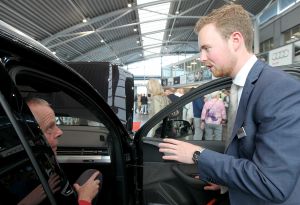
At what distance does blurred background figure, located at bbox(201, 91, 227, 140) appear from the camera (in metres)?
5.07

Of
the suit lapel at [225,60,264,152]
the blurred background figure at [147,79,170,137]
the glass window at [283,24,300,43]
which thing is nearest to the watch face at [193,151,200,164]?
the suit lapel at [225,60,264,152]

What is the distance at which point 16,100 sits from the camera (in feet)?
2.96

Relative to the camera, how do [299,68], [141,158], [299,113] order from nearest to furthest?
1. [299,113]
2. [299,68]
3. [141,158]

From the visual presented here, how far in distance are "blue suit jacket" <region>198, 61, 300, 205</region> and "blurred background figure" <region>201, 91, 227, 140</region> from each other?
351 cm

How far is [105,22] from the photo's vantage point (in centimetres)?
1739

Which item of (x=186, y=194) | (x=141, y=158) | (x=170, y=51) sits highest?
(x=170, y=51)

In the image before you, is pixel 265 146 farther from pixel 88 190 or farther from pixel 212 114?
pixel 212 114

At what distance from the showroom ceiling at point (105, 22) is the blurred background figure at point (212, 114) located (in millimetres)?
5920

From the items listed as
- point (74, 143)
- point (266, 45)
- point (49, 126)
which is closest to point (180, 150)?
point (49, 126)

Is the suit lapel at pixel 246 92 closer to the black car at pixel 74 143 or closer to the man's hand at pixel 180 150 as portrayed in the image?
the man's hand at pixel 180 150

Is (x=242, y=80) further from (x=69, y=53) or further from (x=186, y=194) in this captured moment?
(x=69, y=53)

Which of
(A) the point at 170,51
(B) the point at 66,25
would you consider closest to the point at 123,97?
(B) the point at 66,25

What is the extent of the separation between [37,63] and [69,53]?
2128 cm

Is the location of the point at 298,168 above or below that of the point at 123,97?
below
